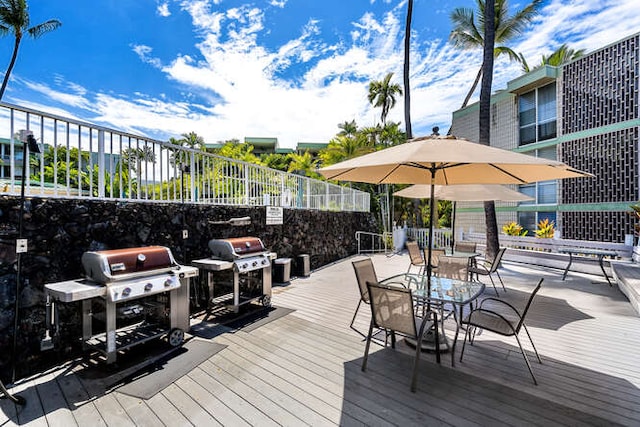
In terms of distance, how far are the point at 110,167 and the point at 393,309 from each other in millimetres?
3626

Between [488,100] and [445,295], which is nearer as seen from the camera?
[445,295]

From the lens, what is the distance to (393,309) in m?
2.64

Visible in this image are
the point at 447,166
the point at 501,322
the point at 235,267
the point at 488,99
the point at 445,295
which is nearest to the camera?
the point at 501,322

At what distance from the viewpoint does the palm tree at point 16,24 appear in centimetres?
1219

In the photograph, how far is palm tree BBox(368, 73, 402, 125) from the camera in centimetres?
1925

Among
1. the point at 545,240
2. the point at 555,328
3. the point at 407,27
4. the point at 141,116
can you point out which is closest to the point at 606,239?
the point at 545,240

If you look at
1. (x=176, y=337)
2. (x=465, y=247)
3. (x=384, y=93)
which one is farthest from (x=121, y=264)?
(x=384, y=93)

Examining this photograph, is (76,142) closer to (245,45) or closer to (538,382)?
(538,382)

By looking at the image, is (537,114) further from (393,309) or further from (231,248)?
(231,248)

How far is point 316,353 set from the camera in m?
3.10

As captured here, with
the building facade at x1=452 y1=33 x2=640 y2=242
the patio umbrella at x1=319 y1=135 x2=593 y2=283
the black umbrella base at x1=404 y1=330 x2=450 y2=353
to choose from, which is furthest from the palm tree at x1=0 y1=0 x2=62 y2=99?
the building facade at x1=452 y1=33 x2=640 y2=242

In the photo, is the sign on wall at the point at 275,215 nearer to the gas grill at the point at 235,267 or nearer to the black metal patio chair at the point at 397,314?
the gas grill at the point at 235,267

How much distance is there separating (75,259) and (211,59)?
24.8 feet

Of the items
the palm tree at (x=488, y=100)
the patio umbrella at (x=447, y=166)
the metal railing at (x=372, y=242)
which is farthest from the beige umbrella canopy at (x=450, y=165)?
the metal railing at (x=372, y=242)
